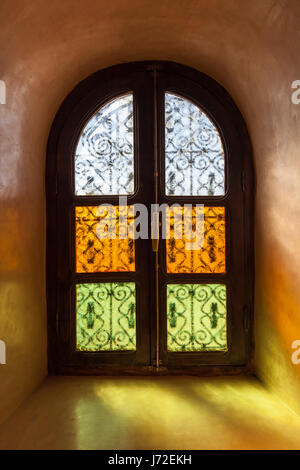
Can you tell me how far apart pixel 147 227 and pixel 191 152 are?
75 centimetres

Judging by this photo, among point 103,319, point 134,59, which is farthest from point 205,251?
point 134,59

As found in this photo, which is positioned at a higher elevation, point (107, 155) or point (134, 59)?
point (134, 59)

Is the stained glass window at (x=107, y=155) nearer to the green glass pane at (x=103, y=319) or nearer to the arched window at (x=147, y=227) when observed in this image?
the arched window at (x=147, y=227)

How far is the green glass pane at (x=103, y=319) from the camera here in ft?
9.06

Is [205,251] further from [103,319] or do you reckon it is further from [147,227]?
[103,319]

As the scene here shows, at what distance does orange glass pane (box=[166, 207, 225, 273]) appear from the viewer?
9.10 ft

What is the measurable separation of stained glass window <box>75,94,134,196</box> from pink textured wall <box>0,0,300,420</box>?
0.33 metres

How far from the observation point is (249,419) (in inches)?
82.7

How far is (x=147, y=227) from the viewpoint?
2766 mm

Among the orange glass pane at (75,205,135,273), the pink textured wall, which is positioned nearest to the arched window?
the orange glass pane at (75,205,135,273)

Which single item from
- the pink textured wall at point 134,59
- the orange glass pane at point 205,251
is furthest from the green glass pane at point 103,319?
the orange glass pane at point 205,251
